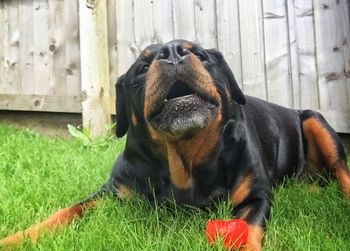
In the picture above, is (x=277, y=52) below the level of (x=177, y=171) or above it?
above

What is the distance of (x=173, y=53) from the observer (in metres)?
2.09

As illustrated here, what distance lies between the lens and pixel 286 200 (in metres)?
2.40

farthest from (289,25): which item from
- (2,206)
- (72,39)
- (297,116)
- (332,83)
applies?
(2,206)

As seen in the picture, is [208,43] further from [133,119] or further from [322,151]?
[133,119]

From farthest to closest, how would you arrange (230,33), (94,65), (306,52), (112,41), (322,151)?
1. (112,41)
2. (94,65)
3. (230,33)
4. (306,52)
5. (322,151)

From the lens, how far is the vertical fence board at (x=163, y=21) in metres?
4.42

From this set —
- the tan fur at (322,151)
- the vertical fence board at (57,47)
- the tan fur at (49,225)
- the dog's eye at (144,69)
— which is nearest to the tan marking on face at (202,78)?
the dog's eye at (144,69)

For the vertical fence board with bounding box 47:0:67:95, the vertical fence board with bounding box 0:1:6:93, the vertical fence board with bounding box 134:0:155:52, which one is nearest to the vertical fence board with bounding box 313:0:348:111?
the vertical fence board with bounding box 134:0:155:52

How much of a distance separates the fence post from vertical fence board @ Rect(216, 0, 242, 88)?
3.82 ft

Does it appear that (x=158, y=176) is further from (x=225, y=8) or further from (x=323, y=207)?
(x=225, y=8)

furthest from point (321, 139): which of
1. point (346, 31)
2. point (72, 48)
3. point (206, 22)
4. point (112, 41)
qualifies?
point (72, 48)

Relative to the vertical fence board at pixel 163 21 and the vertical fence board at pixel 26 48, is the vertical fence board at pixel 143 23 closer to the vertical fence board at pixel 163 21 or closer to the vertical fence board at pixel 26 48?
the vertical fence board at pixel 163 21

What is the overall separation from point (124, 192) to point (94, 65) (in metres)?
2.43

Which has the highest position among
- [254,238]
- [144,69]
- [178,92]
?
[144,69]
